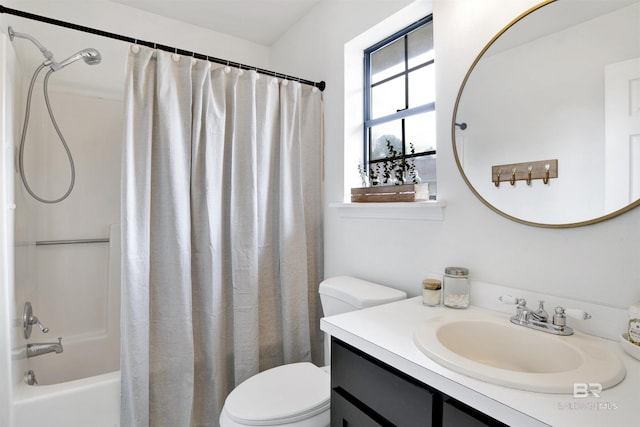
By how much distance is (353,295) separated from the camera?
146 centimetres

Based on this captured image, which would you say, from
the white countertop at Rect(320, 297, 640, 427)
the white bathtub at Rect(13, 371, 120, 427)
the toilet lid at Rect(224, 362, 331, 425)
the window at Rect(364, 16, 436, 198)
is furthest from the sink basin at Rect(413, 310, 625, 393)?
the white bathtub at Rect(13, 371, 120, 427)

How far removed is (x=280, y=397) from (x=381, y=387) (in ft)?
1.97

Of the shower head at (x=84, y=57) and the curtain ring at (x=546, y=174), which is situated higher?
the shower head at (x=84, y=57)

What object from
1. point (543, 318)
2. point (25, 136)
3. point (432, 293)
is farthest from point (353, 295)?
point (25, 136)

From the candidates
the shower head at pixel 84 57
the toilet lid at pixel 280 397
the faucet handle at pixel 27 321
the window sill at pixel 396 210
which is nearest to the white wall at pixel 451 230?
the window sill at pixel 396 210

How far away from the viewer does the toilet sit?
1188mm

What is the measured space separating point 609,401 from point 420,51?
1.61m

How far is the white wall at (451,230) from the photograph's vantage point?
0.94 meters

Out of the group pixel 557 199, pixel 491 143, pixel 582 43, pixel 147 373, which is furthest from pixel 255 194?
pixel 582 43

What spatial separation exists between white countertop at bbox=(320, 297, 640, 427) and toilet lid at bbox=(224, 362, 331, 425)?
45cm

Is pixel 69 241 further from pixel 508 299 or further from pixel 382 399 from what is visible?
→ pixel 508 299

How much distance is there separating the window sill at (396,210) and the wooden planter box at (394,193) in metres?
0.03

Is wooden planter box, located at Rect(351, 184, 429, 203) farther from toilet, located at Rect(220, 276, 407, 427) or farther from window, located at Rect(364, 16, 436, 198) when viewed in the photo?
toilet, located at Rect(220, 276, 407, 427)

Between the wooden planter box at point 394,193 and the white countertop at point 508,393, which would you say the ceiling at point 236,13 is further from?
the white countertop at point 508,393
